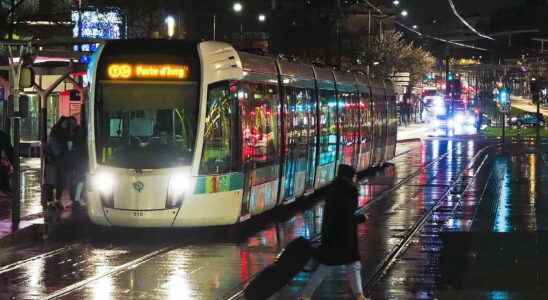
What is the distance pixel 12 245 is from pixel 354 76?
16.8 metres

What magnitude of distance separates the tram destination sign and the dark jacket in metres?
7.33

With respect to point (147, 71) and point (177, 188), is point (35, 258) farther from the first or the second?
point (147, 71)

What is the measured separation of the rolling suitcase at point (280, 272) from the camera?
34.2 ft

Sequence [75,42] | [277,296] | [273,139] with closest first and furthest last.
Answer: [277,296] → [273,139] → [75,42]

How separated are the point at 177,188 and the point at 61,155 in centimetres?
567

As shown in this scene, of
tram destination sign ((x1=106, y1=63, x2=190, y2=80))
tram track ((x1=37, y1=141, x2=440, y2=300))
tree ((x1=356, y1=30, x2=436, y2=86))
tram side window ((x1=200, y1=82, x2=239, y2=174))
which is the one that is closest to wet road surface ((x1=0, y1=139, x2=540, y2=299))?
tram track ((x1=37, y1=141, x2=440, y2=300))

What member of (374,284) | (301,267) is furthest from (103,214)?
(301,267)

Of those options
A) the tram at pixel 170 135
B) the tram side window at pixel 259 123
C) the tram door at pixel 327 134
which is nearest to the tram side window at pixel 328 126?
the tram door at pixel 327 134

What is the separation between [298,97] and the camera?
23453 millimetres

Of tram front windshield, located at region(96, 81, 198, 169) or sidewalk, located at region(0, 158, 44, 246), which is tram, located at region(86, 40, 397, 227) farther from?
sidewalk, located at region(0, 158, 44, 246)

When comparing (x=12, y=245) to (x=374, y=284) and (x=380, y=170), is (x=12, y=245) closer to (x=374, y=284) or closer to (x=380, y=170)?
(x=374, y=284)

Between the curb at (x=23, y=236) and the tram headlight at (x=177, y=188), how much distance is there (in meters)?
2.72

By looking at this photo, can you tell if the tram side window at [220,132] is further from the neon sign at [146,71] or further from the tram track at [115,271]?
the tram track at [115,271]

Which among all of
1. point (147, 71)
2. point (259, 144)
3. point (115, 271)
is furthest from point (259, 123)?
point (115, 271)
